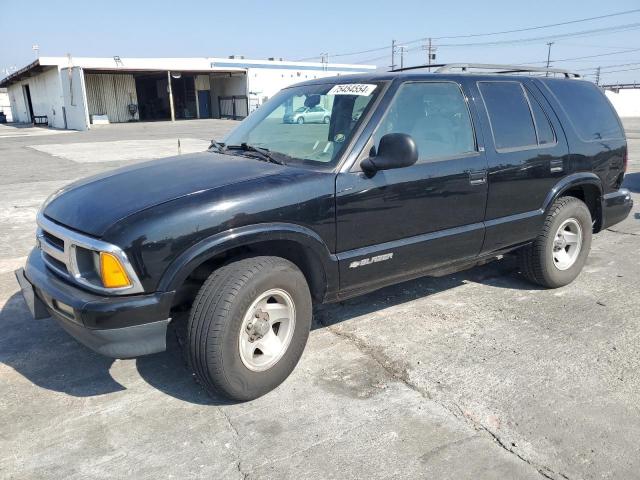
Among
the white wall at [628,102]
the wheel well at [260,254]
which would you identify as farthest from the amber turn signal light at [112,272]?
the white wall at [628,102]

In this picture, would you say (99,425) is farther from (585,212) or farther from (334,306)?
(585,212)

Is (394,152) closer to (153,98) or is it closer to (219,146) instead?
(219,146)

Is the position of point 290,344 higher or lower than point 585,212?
lower

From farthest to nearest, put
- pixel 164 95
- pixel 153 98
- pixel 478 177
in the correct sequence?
pixel 153 98 → pixel 164 95 → pixel 478 177

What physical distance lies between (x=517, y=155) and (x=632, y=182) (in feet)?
26.5

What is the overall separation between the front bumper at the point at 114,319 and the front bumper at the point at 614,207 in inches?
167

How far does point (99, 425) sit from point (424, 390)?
6.14ft

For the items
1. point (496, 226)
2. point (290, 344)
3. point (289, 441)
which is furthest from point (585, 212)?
point (289, 441)

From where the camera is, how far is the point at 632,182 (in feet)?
35.0

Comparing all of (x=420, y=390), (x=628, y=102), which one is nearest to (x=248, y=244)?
(x=420, y=390)

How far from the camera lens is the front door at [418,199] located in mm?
3354

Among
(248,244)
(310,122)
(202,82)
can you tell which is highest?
(202,82)

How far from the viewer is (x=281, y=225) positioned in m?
3.01

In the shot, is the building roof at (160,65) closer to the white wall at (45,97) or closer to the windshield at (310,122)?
the white wall at (45,97)
